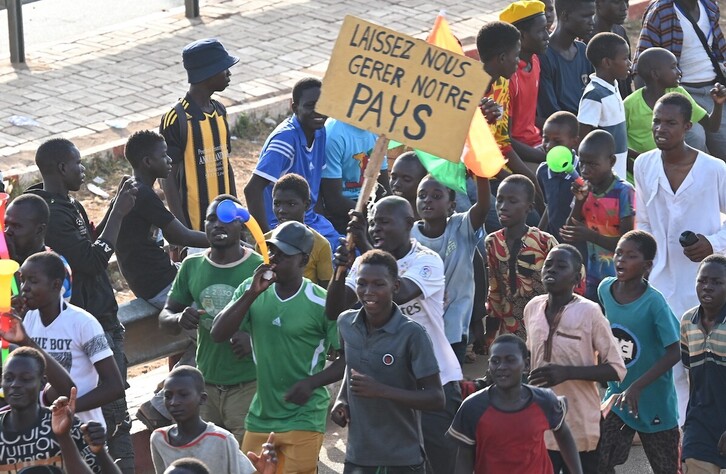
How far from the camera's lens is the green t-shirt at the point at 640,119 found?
10961 millimetres

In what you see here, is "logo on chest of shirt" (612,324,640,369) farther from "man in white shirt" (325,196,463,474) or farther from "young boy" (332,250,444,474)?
"young boy" (332,250,444,474)

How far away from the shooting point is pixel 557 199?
32.3ft

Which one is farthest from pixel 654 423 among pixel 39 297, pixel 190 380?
pixel 39 297

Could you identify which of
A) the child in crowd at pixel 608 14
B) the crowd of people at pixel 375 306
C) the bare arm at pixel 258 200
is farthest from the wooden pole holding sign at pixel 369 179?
the child in crowd at pixel 608 14

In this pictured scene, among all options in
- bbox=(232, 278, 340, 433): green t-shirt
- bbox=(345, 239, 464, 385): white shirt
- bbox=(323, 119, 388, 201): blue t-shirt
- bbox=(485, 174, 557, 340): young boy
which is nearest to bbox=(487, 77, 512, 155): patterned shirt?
bbox=(323, 119, 388, 201): blue t-shirt

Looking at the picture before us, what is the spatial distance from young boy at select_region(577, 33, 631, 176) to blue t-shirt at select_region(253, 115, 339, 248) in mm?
1901

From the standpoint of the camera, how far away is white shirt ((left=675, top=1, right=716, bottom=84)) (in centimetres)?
1221

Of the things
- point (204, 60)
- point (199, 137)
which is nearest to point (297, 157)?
point (199, 137)

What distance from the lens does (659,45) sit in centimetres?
1217

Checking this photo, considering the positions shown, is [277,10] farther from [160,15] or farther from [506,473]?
[506,473]

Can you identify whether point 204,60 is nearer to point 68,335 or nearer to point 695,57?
point 68,335

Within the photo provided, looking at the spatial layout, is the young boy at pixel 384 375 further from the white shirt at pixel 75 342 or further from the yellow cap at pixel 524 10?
the yellow cap at pixel 524 10

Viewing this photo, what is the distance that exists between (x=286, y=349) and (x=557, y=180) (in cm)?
280

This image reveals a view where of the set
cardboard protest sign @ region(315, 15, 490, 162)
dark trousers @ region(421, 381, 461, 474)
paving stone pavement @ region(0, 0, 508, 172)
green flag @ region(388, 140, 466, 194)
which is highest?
cardboard protest sign @ region(315, 15, 490, 162)
